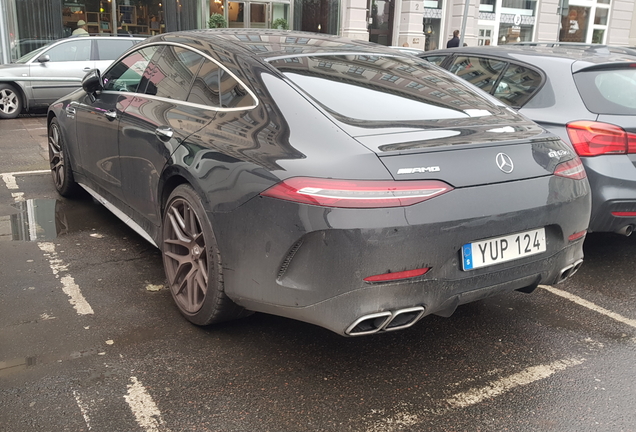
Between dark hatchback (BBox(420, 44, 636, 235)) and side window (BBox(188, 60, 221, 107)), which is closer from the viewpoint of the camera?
side window (BBox(188, 60, 221, 107))

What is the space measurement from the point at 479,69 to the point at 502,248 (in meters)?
2.99

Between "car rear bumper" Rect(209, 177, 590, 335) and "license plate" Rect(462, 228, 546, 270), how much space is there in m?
0.03

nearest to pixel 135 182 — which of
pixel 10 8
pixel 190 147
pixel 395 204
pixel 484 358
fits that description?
pixel 190 147

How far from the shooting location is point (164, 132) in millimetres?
3467

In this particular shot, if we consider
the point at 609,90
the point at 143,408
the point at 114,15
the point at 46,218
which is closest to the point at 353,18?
the point at 114,15

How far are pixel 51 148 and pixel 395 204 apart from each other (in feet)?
14.2

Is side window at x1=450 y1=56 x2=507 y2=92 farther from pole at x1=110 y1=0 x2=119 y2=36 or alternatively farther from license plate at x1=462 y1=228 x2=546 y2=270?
pole at x1=110 y1=0 x2=119 y2=36

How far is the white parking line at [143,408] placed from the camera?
97.4 inches

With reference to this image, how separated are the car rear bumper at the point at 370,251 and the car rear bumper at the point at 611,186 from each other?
133 centimetres

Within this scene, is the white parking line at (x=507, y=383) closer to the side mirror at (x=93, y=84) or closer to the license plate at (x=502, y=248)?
the license plate at (x=502, y=248)

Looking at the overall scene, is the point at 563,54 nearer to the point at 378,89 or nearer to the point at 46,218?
the point at 378,89

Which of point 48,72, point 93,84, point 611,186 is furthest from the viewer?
point 48,72

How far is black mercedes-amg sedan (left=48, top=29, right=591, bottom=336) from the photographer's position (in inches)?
99.6

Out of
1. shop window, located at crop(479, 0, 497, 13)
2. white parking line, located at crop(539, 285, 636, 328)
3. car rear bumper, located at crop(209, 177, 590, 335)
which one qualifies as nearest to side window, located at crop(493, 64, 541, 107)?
white parking line, located at crop(539, 285, 636, 328)
